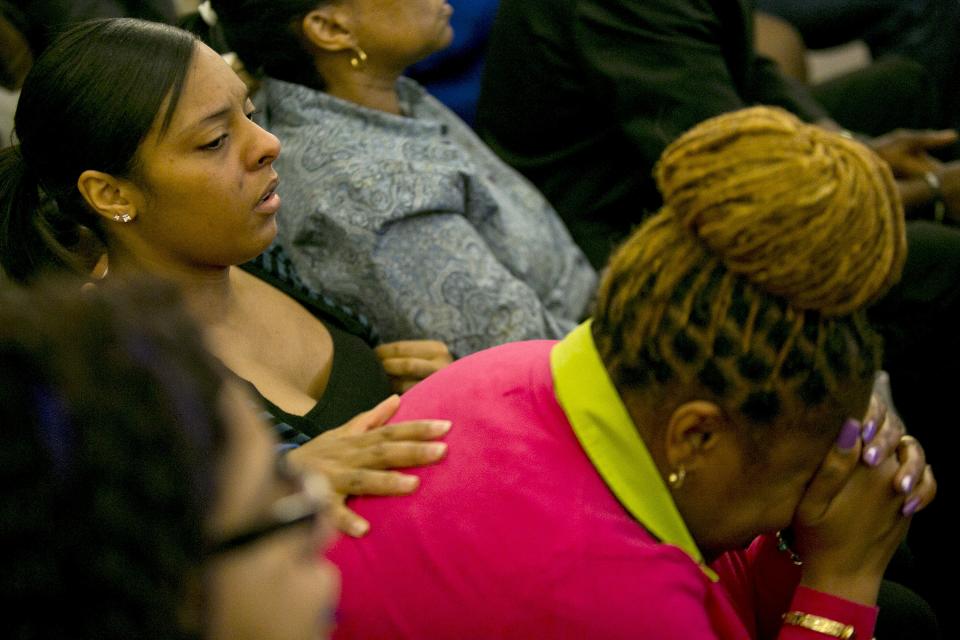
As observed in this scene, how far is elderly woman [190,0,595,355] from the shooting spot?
5.61ft

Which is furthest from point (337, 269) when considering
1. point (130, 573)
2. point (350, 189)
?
point (130, 573)

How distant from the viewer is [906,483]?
3.79 feet

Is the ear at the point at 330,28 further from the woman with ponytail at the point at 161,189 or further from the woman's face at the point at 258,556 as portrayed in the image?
the woman's face at the point at 258,556

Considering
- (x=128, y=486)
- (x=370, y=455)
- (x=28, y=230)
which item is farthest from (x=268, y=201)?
(x=128, y=486)

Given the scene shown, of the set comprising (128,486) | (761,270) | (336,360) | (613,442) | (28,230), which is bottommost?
(336,360)

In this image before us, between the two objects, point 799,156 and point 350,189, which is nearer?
point 799,156

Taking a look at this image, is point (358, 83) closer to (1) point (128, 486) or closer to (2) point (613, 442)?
(2) point (613, 442)

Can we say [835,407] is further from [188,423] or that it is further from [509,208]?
[509,208]

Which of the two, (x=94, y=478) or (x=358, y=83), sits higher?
(x=94, y=478)

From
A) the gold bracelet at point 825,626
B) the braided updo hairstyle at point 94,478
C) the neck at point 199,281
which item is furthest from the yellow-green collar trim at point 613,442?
the neck at point 199,281

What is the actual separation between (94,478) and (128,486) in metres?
0.02

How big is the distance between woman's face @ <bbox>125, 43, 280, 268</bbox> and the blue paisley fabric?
233 millimetres

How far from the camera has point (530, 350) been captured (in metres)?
1.16

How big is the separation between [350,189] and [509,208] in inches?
13.0
